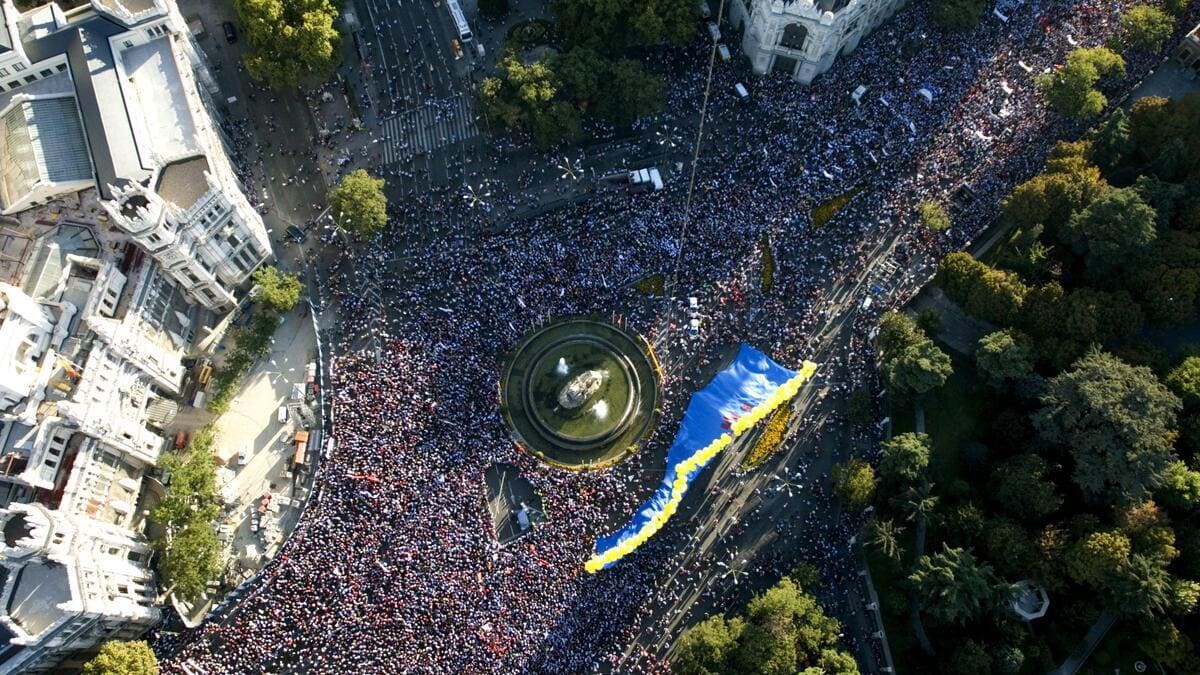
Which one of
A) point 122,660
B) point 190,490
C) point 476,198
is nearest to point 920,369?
point 476,198

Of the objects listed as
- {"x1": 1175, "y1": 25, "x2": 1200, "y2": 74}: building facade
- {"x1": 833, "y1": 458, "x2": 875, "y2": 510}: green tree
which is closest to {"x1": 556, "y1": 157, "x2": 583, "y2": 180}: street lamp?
{"x1": 833, "y1": 458, "x2": 875, "y2": 510}: green tree

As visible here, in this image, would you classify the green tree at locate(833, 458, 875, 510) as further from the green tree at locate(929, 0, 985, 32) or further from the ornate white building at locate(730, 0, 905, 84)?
the green tree at locate(929, 0, 985, 32)

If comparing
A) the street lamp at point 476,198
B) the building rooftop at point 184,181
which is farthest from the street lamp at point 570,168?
the building rooftop at point 184,181

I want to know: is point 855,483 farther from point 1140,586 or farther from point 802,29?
point 802,29

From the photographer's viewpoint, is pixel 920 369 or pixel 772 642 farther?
pixel 920 369

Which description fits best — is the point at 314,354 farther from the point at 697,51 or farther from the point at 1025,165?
the point at 1025,165
